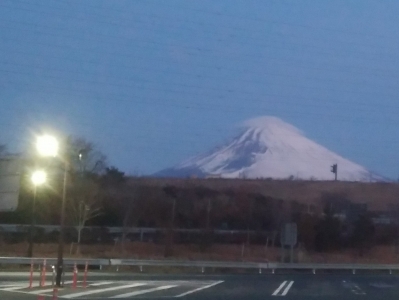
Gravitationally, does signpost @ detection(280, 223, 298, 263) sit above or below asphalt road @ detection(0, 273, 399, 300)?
above

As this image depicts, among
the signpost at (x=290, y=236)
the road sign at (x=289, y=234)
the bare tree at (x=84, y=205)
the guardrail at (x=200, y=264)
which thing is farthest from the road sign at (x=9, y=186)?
the road sign at (x=289, y=234)

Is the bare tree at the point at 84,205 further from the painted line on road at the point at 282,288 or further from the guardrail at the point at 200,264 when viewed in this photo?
the painted line on road at the point at 282,288

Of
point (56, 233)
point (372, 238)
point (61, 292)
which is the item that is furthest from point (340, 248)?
point (61, 292)

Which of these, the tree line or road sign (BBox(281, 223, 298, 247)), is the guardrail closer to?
road sign (BBox(281, 223, 298, 247))

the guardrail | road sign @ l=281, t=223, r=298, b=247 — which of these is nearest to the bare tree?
the guardrail

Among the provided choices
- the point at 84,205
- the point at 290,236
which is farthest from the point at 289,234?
the point at 84,205

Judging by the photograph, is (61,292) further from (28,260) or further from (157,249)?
(157,249)

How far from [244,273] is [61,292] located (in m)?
23.9

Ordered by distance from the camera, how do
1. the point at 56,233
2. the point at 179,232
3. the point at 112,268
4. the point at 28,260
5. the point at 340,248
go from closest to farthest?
the point at 28,260
the point at 112,268
the point at 56,233
the point at 179,232
the point at 340,248

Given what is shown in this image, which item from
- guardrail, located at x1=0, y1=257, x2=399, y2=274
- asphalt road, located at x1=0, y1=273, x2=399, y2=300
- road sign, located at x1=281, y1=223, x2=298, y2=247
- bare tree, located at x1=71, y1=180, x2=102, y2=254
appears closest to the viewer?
asphalt road, located at x1=0, y1=273, x2=399, y2=300

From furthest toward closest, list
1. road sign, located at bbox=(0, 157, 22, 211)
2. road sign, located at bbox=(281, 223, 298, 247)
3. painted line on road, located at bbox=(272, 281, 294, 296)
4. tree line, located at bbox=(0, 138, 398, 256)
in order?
tree line, located at bbox=(0, 138, 398, 256) < road sign, located at bbox=(281, 223, 298, 247) < painted line on road, located at bbox=(272, 281, 294, 296) < road sign, located at bbox=(0, 157, 22, 211)

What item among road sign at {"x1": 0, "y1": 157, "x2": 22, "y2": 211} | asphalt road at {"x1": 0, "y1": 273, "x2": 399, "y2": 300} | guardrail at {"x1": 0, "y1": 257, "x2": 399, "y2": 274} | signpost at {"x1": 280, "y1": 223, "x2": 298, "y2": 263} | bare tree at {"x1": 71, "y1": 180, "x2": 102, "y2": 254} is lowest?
asphalt road at {"x1": 0, "y1": 273, "x2": 399, "y2": 300}

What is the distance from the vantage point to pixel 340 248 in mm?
71500

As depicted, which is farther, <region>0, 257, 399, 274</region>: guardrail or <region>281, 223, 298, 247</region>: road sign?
<region>281, 223, 298, 247</region>: road sign
